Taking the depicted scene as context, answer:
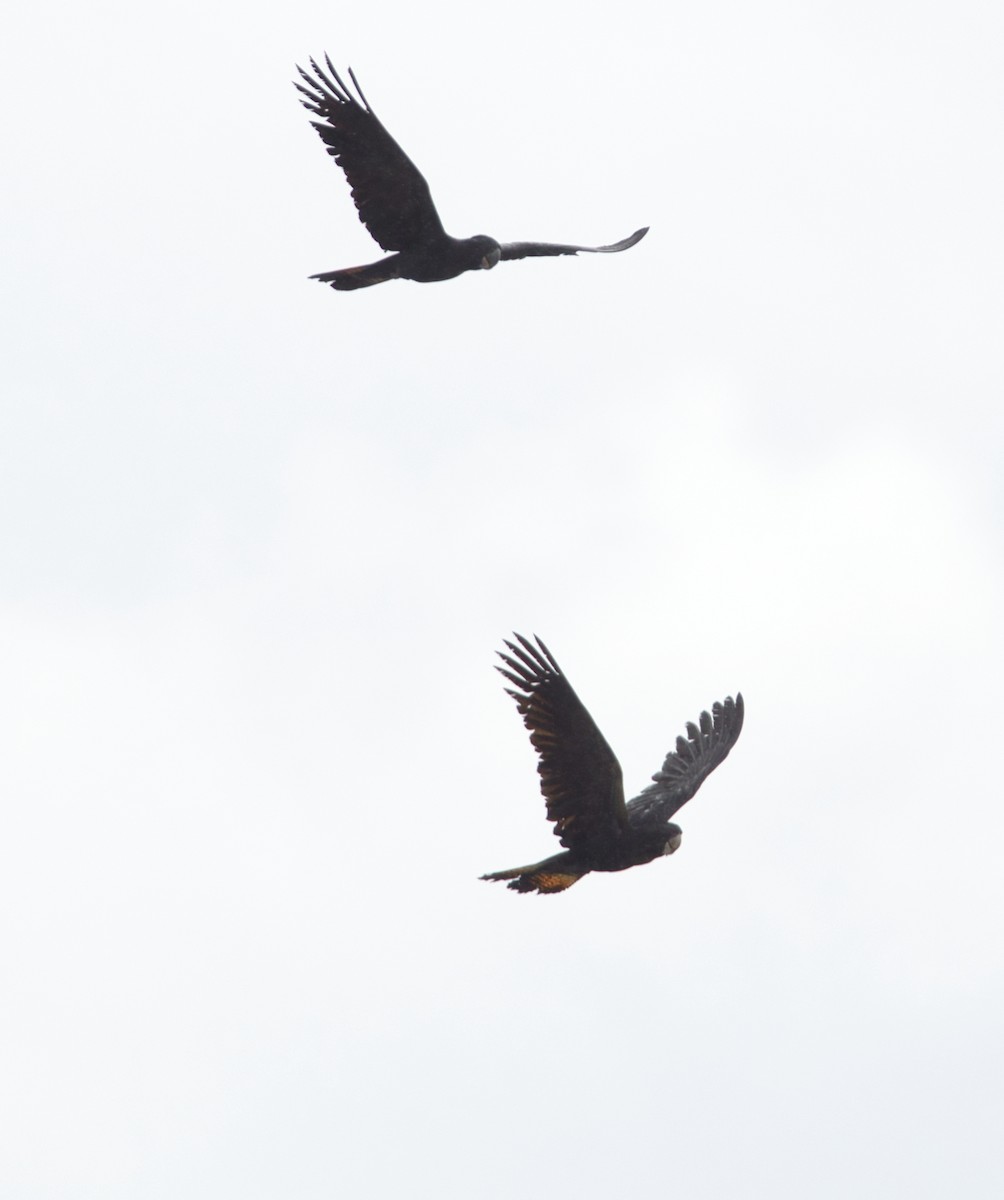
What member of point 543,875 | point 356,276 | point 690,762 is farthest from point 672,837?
point 356,276

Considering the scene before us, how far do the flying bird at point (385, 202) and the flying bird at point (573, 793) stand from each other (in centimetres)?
575

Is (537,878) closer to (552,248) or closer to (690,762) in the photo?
(690,762)

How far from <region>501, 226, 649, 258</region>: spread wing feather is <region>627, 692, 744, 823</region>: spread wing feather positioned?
5.00 m

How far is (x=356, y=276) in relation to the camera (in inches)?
824

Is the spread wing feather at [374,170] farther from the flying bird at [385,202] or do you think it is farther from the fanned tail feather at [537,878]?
the fanned tail feather at [537,878]

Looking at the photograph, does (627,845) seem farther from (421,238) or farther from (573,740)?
(421,238)

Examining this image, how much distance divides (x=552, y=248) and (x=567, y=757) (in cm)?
811

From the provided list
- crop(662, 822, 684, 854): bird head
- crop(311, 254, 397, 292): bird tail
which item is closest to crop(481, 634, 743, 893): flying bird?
crop(662, 822, 684, 854): bird head

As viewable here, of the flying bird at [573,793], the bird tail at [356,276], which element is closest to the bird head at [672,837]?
the flying bird at [573,793]

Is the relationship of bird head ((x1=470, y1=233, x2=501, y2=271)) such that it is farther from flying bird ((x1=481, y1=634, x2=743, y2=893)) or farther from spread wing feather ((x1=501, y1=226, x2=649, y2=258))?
flying bird ((x1=481, y1=634, x2=743, y2=893))

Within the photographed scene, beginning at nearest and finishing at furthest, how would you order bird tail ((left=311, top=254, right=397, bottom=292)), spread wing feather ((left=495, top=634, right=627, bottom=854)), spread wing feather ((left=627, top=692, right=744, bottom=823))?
spread wing feather ((left=495, top=634, right=627, bottom=854)) → spread wing feather ((left=627, top=692, right=744, bottom=823)) → bird tail ((left=311, top=254, right=397, bottom=292))

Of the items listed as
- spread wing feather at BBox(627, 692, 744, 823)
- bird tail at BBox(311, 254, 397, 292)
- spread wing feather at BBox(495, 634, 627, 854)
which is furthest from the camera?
bird tail at BBox(311, 254, 397, 292)

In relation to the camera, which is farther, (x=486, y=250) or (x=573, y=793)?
(x=486, y=250)

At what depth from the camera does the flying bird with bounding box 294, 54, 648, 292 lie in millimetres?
19969
